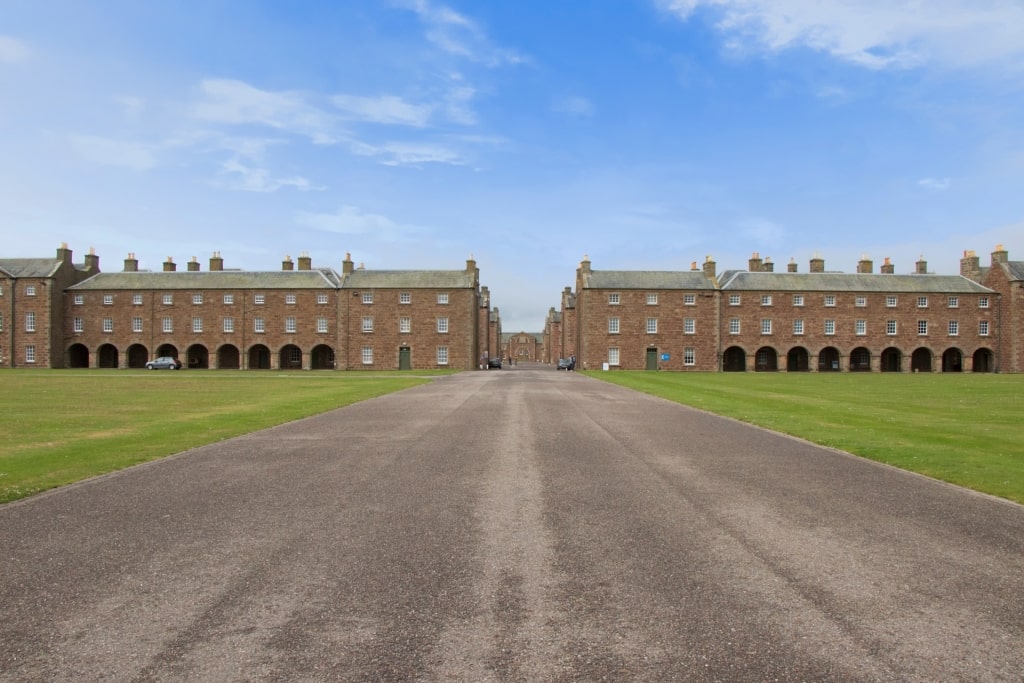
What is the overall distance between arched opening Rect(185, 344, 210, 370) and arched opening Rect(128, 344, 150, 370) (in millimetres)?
5990

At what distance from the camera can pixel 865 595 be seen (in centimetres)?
569

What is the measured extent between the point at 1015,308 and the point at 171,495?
3497 inches

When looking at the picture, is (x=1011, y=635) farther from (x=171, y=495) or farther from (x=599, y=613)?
(x=171, y=495)

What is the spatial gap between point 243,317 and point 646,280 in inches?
1783

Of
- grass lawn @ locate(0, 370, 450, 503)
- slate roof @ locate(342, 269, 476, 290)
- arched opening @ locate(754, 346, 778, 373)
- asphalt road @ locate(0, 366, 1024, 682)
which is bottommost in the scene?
asphalt road @ locate(0, 366, 1024, 682)

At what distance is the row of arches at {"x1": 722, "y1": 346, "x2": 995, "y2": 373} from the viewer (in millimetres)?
78250

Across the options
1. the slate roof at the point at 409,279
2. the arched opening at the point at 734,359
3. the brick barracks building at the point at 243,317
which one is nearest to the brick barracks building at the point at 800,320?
the arched opening at the point at 734,359

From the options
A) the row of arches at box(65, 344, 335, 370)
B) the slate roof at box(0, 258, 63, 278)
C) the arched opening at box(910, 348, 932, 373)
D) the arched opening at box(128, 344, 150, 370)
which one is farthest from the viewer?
the arched opening at box(128, 344, 150, 370)

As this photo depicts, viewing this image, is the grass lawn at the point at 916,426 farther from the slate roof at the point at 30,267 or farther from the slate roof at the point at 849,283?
the slate roof at the point at 30,267

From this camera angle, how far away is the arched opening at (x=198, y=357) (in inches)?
3182

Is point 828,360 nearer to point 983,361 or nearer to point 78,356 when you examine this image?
point 983,361

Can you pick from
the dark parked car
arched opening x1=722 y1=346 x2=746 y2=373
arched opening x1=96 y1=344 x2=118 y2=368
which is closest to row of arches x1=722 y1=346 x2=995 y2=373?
arched opening x1=722 y1=346 x2=746 y2=373

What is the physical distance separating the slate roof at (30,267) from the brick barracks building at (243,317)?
18 cm

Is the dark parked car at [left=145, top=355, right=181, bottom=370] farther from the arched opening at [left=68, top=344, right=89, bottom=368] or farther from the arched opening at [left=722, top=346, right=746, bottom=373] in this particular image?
the arched opening at [left=722, top=346, right=746, bottom=373]
